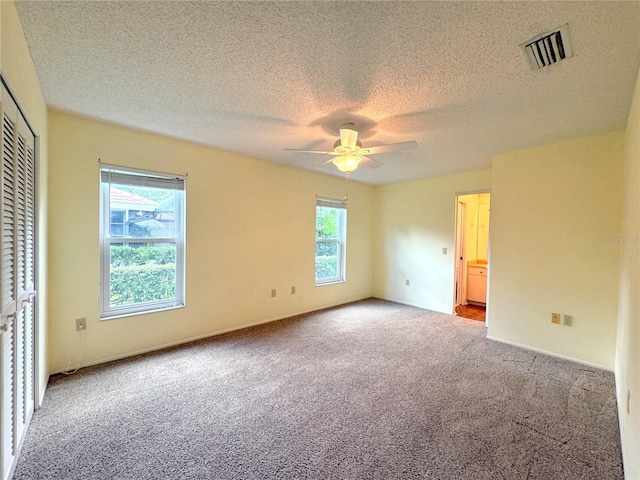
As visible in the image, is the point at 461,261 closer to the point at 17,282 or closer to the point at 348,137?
the point at 348,137

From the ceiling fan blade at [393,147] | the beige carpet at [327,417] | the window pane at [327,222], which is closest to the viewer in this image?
the beige carpet at [327,417]

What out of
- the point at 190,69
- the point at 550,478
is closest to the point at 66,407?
the point at 190,69

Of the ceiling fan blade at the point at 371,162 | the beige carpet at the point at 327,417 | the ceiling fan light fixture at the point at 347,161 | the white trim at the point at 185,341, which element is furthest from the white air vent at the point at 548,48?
the white trim at the point at 185,341

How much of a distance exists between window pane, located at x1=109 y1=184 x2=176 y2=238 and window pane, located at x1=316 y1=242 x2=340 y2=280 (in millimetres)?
2324

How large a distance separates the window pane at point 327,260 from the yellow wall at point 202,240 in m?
0.22

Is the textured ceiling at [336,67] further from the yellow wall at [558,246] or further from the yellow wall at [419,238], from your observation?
the yellow wall at [419,238]

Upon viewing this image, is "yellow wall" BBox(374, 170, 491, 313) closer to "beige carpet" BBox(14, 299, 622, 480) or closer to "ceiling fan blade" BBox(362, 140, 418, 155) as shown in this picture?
"beige carpet" BBox(14, 299, 622, 480)

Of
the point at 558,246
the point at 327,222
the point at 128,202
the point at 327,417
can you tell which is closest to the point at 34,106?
the point at 128,202

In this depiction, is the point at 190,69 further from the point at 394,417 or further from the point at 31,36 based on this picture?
the point at 394,417

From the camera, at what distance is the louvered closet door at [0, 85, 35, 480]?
1379mm

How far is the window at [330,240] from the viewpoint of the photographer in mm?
4910

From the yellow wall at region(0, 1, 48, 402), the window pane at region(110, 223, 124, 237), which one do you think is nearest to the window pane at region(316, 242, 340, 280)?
the window pane at region(110, 223, 124, 237)

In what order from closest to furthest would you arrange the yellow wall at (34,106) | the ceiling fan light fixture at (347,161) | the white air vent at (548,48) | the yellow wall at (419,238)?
1. the yellow wall at (34,106)
2. the white air vent at (548,48)
3. the ceiling fan light fixture at (347,161)
4. the yellow wall at (419,238)

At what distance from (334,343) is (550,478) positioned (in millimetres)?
2120
